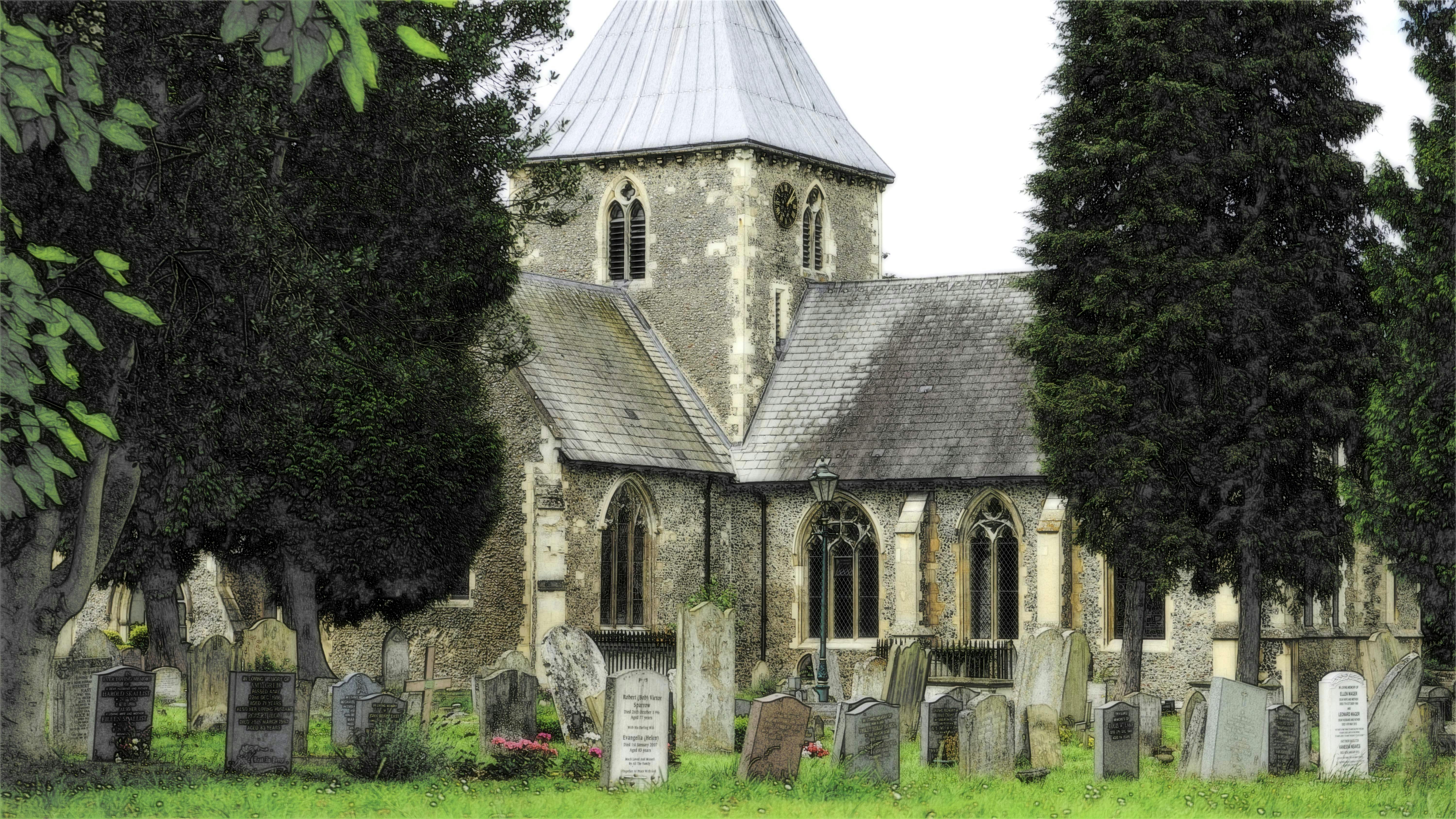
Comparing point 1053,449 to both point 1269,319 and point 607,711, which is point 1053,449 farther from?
point 607,711

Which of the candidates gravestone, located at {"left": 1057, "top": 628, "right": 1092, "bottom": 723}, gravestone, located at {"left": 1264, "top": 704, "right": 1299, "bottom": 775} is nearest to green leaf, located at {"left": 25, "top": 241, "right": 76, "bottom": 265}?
gravestone, located at {"left": 1264, "top": 704, "right": 1299, "bottom": 775}

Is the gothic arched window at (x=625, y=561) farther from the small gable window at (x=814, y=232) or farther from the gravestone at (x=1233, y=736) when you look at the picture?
the gravestone at (x=1233, y=736)

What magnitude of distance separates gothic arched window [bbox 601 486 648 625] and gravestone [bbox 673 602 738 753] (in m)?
10.3

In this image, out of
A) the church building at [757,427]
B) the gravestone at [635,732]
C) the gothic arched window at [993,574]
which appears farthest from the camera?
the gothic arched window at [993,574]

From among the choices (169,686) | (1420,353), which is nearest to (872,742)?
(1420,353)

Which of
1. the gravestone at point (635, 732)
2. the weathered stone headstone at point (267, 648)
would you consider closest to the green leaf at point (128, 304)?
the gravestone at point (635, 732)

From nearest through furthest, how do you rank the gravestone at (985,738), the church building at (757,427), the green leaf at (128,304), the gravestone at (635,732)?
the green leaf at (128,304), the gravestone at (635,732), the gravestone at (985,738), the church building at (757,427)

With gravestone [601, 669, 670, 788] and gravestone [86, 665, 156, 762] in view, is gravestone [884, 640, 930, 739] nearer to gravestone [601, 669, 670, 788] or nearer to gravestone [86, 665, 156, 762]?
gravestone [601, 669, 670, 788]

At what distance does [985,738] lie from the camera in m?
16.1

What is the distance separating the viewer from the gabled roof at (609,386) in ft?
97.7

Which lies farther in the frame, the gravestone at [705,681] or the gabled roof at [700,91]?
the gabled roof at [700,91]

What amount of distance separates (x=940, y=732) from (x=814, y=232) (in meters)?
20.1

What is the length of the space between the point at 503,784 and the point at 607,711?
1092 mm

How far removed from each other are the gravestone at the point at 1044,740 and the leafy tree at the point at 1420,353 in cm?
736
